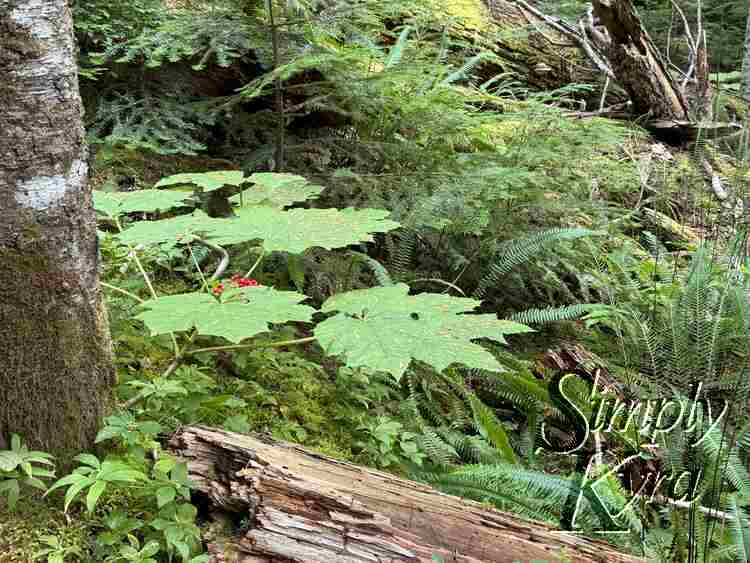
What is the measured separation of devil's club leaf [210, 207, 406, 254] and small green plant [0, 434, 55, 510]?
26.9 inches

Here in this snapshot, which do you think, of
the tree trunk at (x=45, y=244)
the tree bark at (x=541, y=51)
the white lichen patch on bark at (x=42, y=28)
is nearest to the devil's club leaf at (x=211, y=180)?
the tree trunk at (x=45, y=244)

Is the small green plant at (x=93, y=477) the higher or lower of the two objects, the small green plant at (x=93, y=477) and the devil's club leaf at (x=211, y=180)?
Answer: the lower

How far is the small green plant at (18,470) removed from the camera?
1.46 metres

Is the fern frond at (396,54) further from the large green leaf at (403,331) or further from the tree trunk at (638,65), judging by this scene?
the tree trunk at (638,65)

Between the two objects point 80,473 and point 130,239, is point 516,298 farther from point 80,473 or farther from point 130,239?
point 80,473

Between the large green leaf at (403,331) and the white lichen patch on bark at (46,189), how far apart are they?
2.17ft

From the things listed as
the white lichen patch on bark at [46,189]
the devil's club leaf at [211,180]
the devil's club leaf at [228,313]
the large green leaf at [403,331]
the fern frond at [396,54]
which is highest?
the fern frond at [396,54]

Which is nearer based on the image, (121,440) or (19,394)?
(19,394)

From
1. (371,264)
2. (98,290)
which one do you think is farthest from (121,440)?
(371,264)

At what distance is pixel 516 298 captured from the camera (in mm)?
3473

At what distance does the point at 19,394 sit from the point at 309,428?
39.9 inches

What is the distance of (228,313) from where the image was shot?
1.54 m

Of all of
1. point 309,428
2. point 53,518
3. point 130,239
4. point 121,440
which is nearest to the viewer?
point 53,518

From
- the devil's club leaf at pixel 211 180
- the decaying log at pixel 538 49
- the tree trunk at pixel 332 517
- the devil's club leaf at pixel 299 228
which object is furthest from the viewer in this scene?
the decaying log at pixel 538 49
